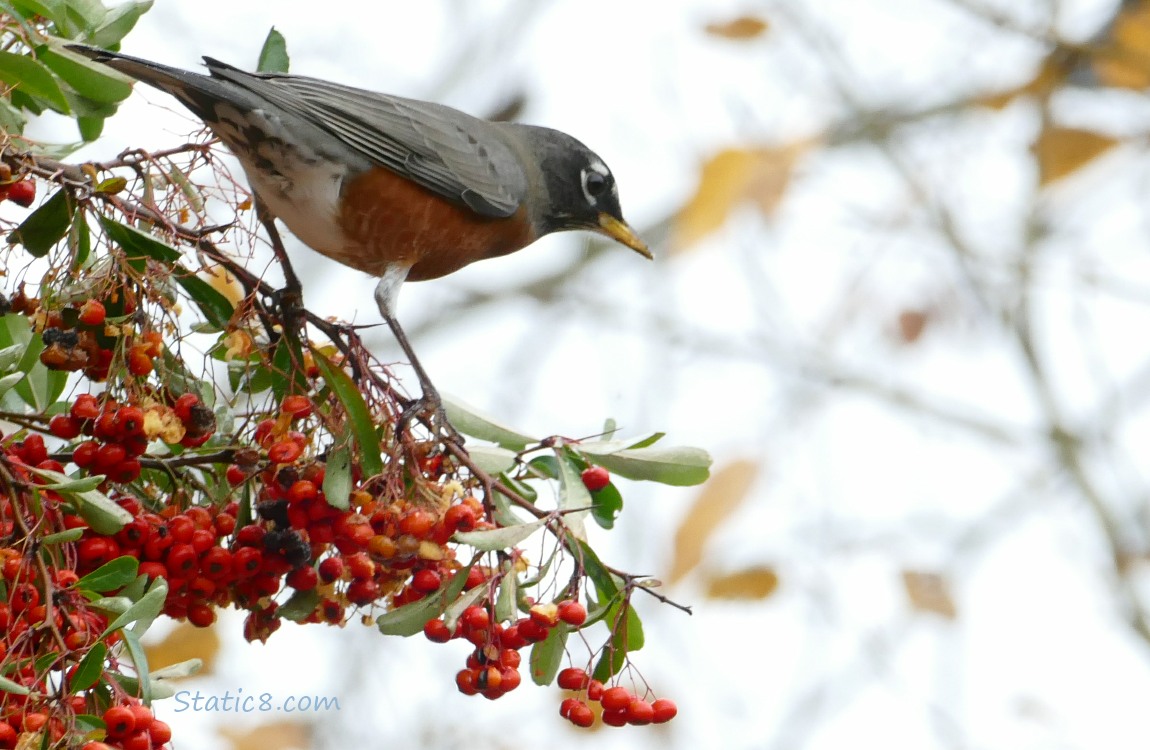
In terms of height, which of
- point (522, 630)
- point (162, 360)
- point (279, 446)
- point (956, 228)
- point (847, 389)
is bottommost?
point (847, 389)

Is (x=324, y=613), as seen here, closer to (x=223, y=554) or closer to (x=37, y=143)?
(x=223, y=554)

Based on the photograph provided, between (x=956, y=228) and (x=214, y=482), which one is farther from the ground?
(x=214, y=482)

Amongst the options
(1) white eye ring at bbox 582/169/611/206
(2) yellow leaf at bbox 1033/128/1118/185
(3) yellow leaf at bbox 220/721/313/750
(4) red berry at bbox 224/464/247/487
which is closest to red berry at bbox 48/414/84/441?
(4) red berry at bbox 224/464/247/487

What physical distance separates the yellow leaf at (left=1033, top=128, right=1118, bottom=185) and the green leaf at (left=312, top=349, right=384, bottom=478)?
3.92 meters

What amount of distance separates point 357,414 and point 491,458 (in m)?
0.33

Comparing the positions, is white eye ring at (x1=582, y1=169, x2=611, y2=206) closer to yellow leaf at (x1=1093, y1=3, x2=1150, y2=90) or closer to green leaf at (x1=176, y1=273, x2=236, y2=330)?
yellow leaf at (x1=1093, y1=3, x2=1150, y2=90)

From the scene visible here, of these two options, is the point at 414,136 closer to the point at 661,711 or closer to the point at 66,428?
the point at 66,428

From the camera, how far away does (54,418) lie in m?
2.02

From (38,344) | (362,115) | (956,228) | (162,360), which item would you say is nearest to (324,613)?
(162,360)

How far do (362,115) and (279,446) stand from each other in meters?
1.49

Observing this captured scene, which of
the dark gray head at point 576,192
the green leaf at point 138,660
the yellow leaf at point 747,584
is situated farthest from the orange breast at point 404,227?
the yellow leaf at point 747,584

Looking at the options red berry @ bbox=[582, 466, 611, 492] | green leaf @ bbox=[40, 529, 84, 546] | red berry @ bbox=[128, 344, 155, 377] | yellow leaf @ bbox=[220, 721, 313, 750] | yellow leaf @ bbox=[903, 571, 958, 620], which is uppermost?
red berry @ bbox=[128, 344, 155, 377]

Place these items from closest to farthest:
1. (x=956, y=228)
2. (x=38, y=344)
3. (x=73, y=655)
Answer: (x=73, y=655), (x=38, y=344), (x=956, y=228)

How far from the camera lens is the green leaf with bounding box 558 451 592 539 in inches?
84.9
